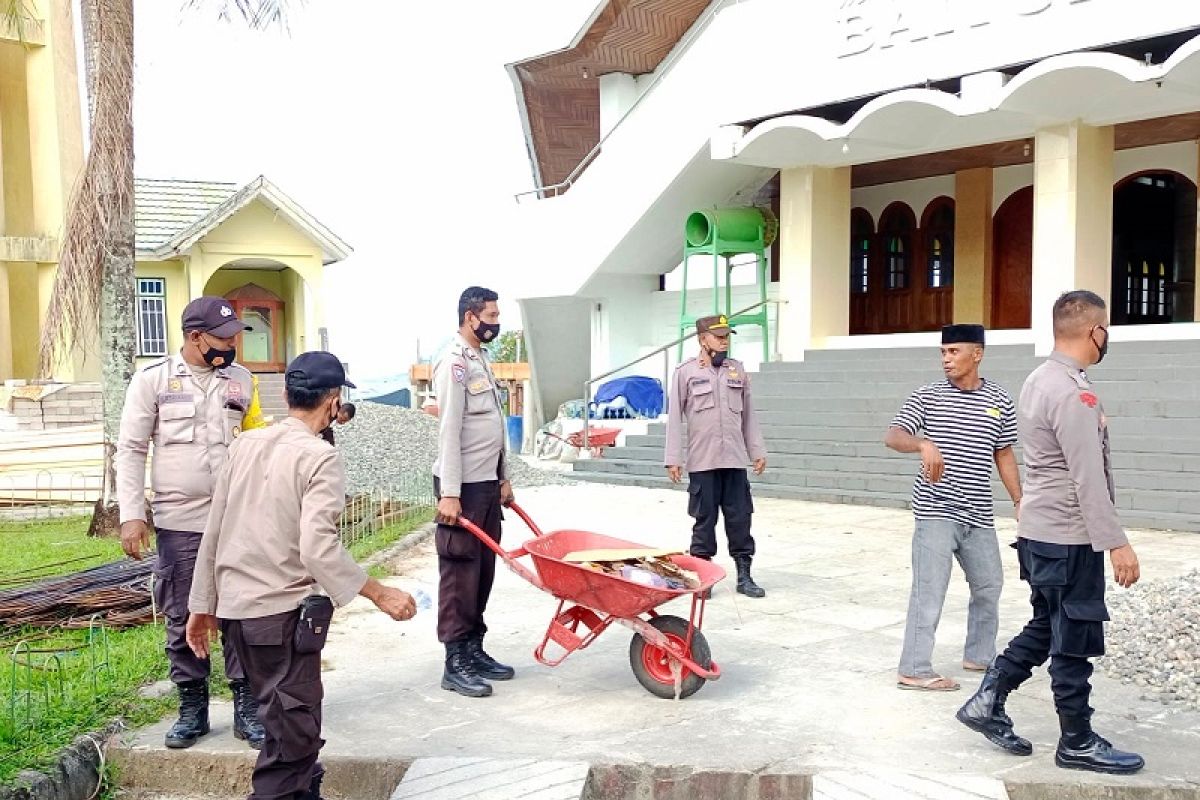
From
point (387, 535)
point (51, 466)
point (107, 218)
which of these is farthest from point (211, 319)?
point (51, 466)

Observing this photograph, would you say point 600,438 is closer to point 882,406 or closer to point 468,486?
point 882,406

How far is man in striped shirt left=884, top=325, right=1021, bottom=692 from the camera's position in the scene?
17.0ft

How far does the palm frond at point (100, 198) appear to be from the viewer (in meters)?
9.74

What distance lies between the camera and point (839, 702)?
16.6ft

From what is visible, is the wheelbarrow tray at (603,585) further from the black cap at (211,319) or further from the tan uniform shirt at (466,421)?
the black cap at (211,319)

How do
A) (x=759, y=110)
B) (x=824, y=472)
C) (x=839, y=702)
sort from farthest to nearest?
(x=759, y=110)
(x=824, y=472)
(x=839, y=702)

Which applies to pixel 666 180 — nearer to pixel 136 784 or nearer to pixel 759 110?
pixel 759 110

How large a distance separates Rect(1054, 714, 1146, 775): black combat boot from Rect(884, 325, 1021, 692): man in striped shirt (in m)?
0.99

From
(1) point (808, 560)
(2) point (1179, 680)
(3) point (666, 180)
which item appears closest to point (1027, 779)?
(2) point (1179, 680)

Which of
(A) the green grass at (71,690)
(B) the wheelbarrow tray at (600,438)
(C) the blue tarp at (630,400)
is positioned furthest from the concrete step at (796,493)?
(A) the green grass at (71,690)

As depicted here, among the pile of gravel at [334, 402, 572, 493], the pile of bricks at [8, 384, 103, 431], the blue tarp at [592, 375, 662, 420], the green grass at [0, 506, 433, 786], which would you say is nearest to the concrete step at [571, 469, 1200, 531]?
the pile of gravel at [334, 402, 572, 493]

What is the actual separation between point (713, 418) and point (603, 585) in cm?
269

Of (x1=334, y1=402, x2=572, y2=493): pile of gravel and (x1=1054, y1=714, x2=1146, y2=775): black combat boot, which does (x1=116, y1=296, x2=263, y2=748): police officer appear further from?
(x1=334, y1=402, x2=572, y2=493): pile of gravel

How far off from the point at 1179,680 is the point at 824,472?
26.4 feet
